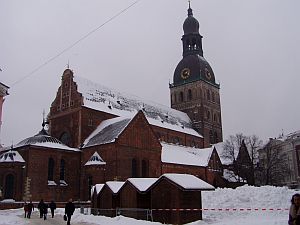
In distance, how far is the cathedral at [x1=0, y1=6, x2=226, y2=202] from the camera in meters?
41.3

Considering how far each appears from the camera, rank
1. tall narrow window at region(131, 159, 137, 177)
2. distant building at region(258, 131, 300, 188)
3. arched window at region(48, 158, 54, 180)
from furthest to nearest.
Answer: distant building at region(258, 131, 300, 188) → tall narrow window at region(131, 159, 137, 177) → arched window at region(48, 158, 54, 180)

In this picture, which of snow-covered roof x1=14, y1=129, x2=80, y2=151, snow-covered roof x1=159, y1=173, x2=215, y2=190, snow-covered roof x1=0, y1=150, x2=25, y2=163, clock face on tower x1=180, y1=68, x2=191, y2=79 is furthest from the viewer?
clock face on tower x1=180, y1=68, x2=191, y2=79

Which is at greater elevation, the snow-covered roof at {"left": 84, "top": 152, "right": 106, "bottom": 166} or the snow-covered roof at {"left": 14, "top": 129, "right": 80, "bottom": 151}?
the snow-covered roof at {"left": 14, "top": 129, "right": 80, "bottom": 151}

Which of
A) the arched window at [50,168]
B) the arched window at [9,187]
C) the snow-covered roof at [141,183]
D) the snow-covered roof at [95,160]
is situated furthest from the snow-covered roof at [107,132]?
the snow-covered roof at [141,183]

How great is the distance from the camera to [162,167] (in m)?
50.8

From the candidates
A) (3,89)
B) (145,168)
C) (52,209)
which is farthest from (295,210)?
(145,168)

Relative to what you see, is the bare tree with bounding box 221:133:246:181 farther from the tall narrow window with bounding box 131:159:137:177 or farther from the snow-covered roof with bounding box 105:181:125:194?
the snow-covered roof with bounding box 105:181:125:194

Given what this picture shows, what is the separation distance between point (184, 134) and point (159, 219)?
45.9 meters

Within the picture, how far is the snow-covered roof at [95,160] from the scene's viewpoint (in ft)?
141

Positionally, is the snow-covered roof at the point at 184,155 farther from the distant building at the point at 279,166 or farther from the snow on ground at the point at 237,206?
the snow on ground at the point at 237,206

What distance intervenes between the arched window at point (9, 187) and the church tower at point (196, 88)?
146ft

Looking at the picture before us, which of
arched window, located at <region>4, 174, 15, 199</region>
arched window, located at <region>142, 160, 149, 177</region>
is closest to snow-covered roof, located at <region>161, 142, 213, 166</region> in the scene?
arched window, located at <region>142, 160, 149, 177</region>

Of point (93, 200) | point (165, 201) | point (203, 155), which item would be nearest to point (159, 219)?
point (165, 201)

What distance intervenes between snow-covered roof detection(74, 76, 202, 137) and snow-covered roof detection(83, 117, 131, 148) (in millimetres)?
2916
